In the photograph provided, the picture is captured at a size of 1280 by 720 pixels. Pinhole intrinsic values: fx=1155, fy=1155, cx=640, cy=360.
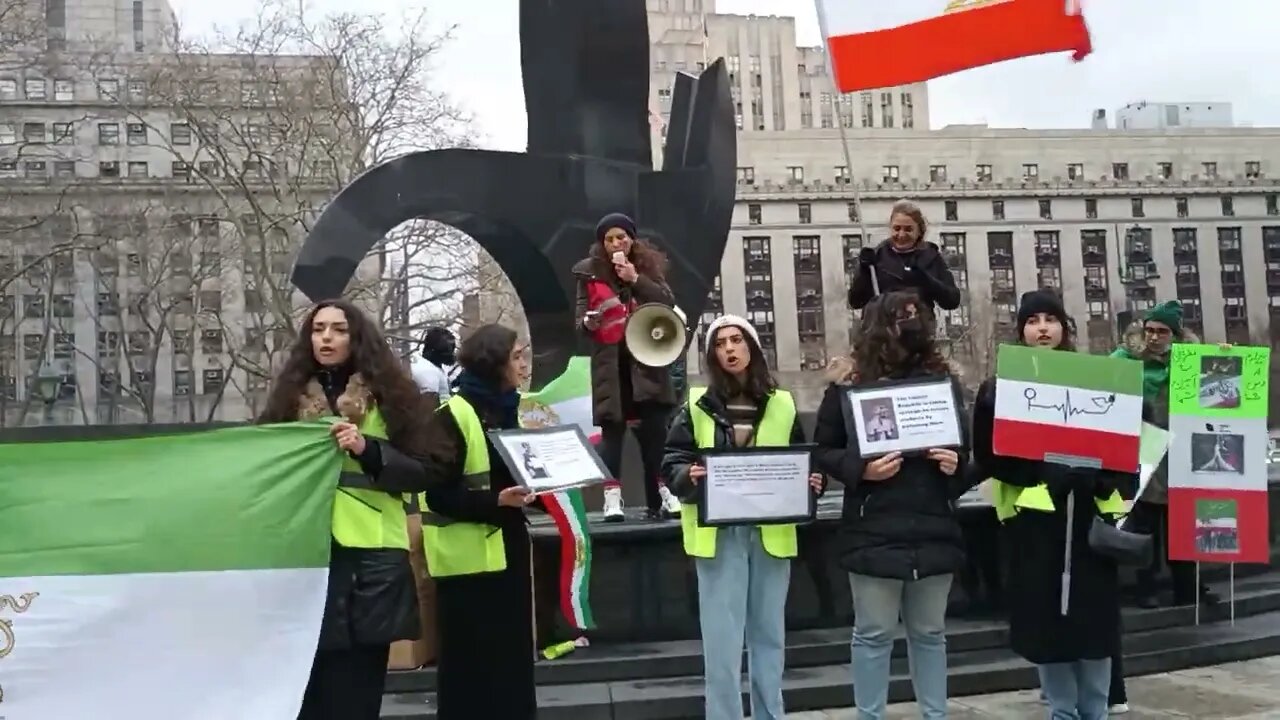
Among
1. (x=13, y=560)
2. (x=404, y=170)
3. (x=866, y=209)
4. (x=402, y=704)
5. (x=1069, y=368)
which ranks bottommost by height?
(x=402, y=704)

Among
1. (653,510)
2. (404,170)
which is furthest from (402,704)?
Result: (404,170)

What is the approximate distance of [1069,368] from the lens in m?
4.64

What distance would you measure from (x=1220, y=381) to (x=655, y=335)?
2.93 m

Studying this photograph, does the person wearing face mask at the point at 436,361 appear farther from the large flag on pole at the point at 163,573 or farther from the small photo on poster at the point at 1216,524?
the small photo on poster at the point at 1216,524

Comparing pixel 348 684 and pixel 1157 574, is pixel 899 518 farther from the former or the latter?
pixel 1157 574

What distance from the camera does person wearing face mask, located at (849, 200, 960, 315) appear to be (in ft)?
20.8

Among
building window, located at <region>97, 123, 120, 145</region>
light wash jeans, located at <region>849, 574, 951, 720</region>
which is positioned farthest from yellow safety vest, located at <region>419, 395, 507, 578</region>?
building window, located at <region>97, 123, 120, 145</region>

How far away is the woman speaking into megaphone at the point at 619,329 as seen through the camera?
6.68 meters

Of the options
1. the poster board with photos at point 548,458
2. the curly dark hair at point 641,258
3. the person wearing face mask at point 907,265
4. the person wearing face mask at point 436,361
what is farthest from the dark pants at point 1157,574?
the person wearing face mask at point 436,361

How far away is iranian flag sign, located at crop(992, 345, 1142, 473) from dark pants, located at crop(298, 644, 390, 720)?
8.24 ft

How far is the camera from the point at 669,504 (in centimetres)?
715

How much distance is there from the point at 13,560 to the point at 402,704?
235cm

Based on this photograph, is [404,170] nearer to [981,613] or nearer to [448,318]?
[981,613]

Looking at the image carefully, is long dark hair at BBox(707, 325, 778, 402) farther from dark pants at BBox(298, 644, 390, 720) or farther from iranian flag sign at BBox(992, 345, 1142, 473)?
dark pants at BBox(298, 644, 390, 720)
